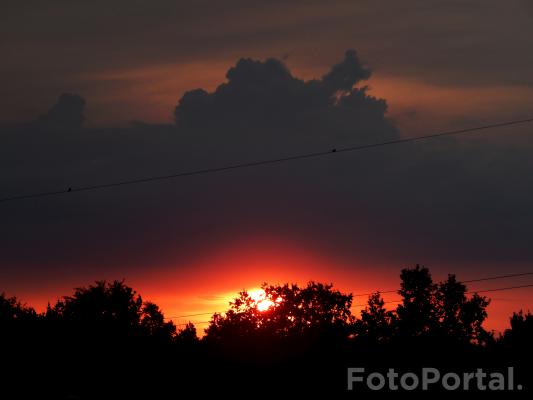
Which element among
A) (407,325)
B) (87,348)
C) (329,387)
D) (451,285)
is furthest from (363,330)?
(329,387)

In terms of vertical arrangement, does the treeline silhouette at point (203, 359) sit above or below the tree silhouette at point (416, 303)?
below

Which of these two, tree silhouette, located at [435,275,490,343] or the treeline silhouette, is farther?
tree silhouette, located at [435,275,490,343]

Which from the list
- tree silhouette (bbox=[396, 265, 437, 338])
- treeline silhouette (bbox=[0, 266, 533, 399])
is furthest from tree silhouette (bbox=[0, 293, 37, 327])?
tree silhouette (bbox=[396, 265, 437, 338])

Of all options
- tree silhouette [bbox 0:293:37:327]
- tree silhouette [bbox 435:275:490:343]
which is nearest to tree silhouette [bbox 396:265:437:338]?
tree silhouette [bbox 435:275:490:343]

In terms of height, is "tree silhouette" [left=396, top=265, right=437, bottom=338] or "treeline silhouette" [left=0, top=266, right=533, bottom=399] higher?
"tree silhouette" [left=396, top=265, right=437, bottom=338]

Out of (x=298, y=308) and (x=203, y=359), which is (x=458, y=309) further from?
(x=203, y=359)

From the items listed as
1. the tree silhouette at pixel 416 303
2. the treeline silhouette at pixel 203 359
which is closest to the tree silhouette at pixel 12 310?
the treeline silhouette at pixel 203 359

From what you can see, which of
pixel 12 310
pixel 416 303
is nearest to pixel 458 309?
pixel 416 303

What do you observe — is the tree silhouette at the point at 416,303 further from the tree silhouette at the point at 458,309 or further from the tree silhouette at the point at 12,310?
the tree silhouette at the point at 12,310

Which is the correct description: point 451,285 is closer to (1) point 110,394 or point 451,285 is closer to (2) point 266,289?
(2) point 266,289

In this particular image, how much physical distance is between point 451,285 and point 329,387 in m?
57.2

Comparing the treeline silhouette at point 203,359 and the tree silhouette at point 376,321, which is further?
the tree silhouette at point 376,321

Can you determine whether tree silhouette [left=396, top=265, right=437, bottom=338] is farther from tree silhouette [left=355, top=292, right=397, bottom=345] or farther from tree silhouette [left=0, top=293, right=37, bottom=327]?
tree silhouette [left=0, top=293, right=37, bottom=327]

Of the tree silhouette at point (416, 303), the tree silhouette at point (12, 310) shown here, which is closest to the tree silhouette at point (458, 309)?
the tree silhouette at point (416, 303)
